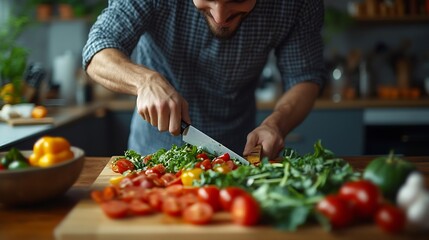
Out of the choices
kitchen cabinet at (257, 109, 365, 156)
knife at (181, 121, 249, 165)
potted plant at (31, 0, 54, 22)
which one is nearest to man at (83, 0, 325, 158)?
knife at (181, 121, 249, 165)

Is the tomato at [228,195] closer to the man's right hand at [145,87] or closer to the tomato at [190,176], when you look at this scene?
the tomato at [190,176]

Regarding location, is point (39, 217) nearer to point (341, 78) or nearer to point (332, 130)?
point (332, 130)

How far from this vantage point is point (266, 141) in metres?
1.79

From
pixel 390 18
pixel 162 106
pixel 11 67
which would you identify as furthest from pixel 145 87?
pixel 390 18

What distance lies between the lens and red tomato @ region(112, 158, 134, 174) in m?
1.57

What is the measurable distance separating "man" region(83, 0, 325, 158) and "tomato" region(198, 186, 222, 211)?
0.64 metres

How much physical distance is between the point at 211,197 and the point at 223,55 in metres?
1.05

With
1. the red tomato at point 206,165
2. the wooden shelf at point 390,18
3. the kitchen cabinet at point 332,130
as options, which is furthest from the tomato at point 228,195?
the wooden shelf at point 390,18

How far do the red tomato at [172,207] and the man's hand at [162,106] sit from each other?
0.35 metres

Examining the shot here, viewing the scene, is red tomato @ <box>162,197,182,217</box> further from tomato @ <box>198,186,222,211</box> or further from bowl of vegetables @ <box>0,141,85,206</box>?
bowl of vegetables @ <box>0,141,85,206</box>

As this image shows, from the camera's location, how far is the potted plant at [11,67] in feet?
9.48

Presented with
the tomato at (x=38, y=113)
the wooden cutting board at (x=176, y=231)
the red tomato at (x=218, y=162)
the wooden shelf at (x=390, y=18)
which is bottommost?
the tomato at (x=38, y=113)

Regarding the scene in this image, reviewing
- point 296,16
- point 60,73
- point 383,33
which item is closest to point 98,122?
point 60,73

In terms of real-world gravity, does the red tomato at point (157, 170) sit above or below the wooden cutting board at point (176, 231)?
below
